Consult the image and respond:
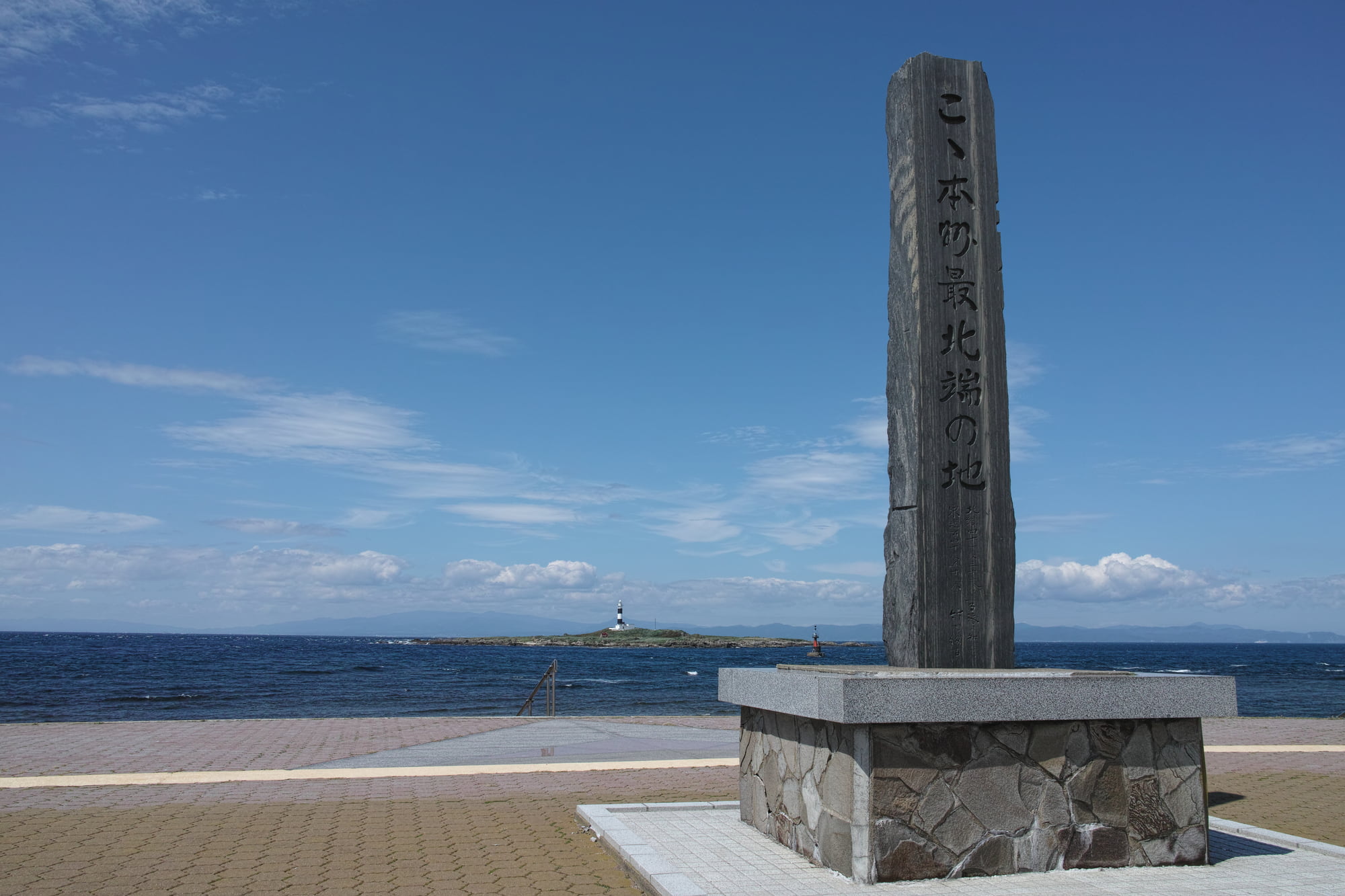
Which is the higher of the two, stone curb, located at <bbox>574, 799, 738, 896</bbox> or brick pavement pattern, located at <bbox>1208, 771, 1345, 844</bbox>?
stone curb, located at <bbox>574, 799, 738, 896</bbox>

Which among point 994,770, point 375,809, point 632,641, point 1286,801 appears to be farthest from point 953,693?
point 632,641

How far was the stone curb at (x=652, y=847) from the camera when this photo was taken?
193 inches

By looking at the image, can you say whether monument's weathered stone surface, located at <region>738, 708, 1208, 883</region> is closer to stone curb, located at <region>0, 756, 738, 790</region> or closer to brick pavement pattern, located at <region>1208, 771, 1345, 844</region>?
brick pavement pattern, located at <region>1208, 771, 1345, 844</region>

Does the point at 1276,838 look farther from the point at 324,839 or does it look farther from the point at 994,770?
the point at 324,839

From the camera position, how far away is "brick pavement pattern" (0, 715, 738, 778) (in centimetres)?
1036

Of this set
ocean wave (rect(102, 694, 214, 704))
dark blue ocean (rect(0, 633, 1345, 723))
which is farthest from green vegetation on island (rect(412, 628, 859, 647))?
ocean wave (rect(102, 694, 214, 704))

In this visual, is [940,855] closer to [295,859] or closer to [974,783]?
[974,783]

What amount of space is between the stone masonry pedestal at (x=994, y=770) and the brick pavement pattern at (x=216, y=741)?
7159 millimetres

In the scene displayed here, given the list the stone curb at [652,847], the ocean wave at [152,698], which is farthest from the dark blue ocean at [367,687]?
the stone curb at [652,847]

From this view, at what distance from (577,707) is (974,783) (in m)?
26.1

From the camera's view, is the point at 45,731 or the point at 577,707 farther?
the point at 577,707

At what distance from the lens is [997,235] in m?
6.56

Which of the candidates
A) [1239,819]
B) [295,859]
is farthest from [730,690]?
[1239,819]

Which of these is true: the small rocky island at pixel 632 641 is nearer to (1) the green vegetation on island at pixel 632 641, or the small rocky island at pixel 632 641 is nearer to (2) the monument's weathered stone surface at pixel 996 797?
(1) the green vegetation on island at pixel 632 641
